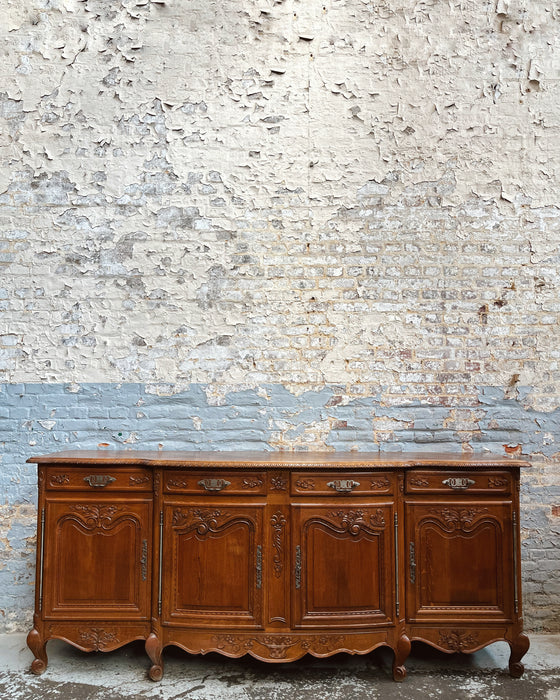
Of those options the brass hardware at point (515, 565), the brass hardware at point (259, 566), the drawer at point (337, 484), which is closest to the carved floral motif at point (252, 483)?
the drawer at point (337, 484)

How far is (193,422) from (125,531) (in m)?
0.82

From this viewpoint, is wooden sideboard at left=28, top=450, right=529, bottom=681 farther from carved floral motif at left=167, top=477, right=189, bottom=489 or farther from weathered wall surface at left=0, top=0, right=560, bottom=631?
weathered wall surface at left=0, top=0, right=560, bottom=631

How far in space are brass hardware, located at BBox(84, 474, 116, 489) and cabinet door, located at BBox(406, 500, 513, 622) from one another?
1506mm

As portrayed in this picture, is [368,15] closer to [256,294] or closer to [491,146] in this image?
[491,146]

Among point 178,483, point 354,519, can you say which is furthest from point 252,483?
point 354,519

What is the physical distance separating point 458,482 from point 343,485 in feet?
1.91

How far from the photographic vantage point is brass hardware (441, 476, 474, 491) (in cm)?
276

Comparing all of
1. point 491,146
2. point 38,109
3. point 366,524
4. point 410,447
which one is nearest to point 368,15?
point 491,146

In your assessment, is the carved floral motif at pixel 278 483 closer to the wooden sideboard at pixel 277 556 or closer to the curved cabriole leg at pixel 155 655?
the wooden sideboard at pixel 277 556

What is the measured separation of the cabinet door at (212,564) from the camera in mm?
2655

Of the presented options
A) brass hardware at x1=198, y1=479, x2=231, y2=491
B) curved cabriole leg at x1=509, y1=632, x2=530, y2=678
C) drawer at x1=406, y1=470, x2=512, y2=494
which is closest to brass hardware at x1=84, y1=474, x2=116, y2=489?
brass hardware at x1=198, y1=479, x2=231, y2=491

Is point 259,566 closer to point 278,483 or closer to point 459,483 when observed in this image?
point 278,483

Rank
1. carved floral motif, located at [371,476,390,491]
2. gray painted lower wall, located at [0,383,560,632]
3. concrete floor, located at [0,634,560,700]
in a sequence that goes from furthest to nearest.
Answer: gray painted lower wall, located at [0,383,560,632] → carved floral motif, located at [371,476,390,491] → concrete floor, located at [0,634,560,700]

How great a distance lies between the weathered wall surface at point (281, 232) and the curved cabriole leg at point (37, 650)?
0.69m
